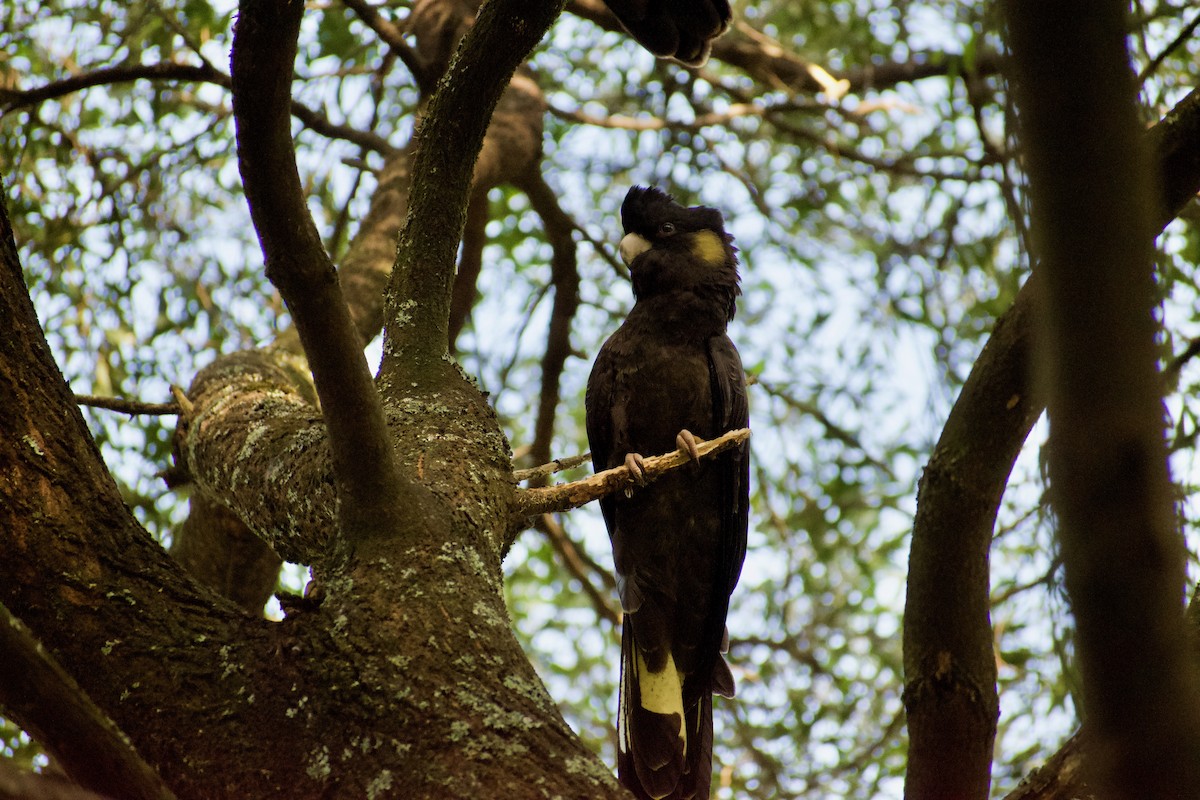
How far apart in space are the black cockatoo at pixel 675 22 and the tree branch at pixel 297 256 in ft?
4.31

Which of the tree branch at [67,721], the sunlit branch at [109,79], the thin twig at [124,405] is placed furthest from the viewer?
the sunlit branch at [109,79]

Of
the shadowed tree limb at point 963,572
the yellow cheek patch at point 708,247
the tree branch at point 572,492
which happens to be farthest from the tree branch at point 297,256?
the yellow cheek patch at point 708,247

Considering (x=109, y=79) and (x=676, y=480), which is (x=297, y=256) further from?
(x=109, y=79)

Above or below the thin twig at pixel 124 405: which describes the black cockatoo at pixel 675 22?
above

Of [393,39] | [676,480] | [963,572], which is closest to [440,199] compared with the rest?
[963,572]

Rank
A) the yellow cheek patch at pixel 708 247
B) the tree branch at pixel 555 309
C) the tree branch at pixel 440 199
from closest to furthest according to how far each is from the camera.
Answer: the tree branch at pixel 440 199 → the yellow cheek patch at pixel 708 247 → the tree branch at pixel 555 309

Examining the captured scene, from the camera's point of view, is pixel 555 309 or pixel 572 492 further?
pixel 555 309

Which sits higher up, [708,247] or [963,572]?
[708,247]

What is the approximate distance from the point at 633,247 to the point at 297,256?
270cm

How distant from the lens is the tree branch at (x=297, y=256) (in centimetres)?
149

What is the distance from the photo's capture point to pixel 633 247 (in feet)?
13.6

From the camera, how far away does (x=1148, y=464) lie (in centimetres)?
91

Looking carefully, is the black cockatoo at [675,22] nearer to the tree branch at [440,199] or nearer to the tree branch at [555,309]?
the tree branch at [440,199]

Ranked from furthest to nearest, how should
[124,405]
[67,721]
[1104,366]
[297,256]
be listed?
[124,405], [297,256], [67,721], [1104,366]
